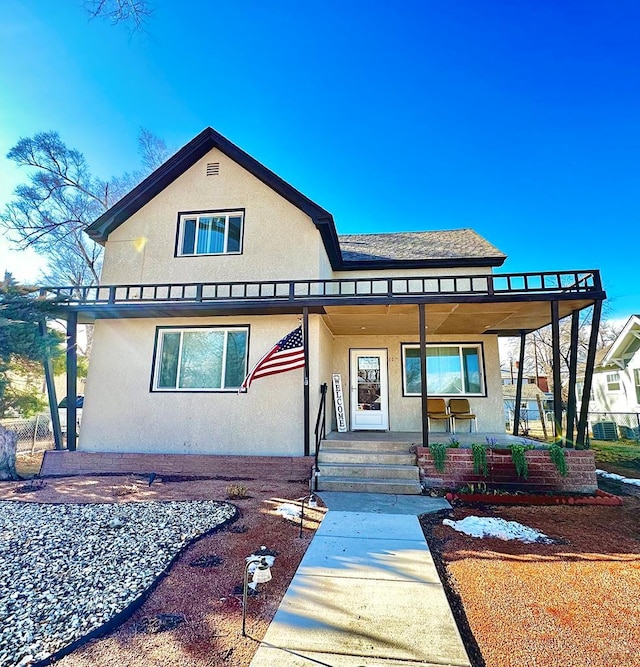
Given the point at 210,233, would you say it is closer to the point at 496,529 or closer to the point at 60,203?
the point at 496,529

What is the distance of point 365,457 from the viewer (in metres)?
7.06

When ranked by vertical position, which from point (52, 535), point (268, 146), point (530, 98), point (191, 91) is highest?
point (530, 98)

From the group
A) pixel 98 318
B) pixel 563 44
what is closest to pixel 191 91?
pixel 98 318

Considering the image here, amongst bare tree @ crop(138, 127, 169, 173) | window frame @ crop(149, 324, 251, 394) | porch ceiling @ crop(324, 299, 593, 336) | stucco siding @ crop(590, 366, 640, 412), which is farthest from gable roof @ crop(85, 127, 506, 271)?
stucco siding @ crop(590, 366, 640, 412)

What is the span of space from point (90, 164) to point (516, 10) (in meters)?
18.1

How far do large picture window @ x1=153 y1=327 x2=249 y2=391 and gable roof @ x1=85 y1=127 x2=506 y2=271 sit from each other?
342 centimetres

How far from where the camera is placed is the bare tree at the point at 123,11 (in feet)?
13.7

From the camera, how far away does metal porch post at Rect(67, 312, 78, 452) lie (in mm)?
8180

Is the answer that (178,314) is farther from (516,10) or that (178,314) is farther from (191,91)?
(516,10)

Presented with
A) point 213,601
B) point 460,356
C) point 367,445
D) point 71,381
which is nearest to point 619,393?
point 460,356

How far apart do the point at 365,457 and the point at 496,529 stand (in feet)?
9.02

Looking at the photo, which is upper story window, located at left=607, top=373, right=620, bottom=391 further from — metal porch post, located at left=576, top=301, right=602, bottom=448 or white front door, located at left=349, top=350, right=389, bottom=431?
white front door, located at left=349, top=350, right=389, bottom=431

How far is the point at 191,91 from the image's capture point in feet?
28.3

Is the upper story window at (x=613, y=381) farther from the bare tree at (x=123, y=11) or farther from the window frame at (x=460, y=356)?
the bare tree at (x=123, y=11)
